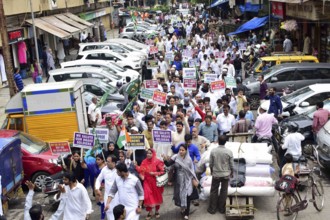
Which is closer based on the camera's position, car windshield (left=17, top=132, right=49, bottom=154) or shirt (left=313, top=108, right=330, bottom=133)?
shirt (left=313, top=108, right=330, bottom=133)

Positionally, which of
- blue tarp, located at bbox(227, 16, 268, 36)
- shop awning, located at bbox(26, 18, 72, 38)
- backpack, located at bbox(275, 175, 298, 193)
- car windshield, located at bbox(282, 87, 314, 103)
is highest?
shop awning, located at bbox(26, 18, 72, 38)

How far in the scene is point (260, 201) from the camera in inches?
427

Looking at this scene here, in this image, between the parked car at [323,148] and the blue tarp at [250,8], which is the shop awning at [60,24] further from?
the parked car at [323,148]

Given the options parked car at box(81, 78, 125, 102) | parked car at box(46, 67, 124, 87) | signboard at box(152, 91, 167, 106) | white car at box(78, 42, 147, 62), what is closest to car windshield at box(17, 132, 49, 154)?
signboard at box(152, 91, 167, 106)

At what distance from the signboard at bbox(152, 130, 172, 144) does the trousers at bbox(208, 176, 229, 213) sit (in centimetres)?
141

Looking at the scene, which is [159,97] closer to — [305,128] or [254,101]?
[305,128]

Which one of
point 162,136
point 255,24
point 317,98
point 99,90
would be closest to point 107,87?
point 99,90

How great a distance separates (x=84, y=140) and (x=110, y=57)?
1789 cm

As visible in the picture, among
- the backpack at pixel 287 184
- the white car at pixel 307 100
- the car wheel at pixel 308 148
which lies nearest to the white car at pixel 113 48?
the white car at pixel 307 100

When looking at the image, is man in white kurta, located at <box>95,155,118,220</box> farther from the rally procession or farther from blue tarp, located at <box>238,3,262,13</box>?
blue tarp, located at <box>238,3,262,13</box>

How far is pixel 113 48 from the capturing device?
104 ft

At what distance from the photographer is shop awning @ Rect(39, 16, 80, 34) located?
109 ft

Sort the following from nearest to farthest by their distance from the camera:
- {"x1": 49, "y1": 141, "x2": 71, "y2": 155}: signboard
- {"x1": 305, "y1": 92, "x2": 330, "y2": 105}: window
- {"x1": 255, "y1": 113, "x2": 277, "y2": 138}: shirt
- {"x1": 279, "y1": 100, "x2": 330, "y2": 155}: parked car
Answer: {"x1": 49, "y1": 141, "x2": 71, "y2": 155}: signboard → {"x1": 255, "y1": 113, "x2": 277, "y2": 138}: shirt → {"x1": 279, "y1": 100, "x2": 330, "y2": 155}: parked car → {"x1": 305, "y1": 92, "x2": 330, "y2": 105}: window

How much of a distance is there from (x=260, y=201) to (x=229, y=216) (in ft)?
4.14
